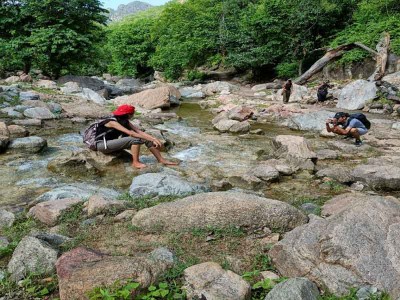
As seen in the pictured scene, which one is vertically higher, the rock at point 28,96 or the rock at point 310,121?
the rock at point 28,96

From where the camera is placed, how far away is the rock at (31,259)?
354cm

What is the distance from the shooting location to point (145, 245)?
4195 mm

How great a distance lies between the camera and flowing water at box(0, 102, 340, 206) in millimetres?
6793

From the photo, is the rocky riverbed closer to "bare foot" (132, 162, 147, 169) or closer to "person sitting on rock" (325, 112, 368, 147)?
"bare foot" (132, 162, 147, 169)

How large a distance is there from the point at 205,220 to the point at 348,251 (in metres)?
1.76

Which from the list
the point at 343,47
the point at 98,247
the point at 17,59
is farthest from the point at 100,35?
the point at 98,247

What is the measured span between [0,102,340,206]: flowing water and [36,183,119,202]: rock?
0.21m

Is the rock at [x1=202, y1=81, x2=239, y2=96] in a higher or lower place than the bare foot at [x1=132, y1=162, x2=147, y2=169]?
lower

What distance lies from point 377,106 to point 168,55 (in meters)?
24.0

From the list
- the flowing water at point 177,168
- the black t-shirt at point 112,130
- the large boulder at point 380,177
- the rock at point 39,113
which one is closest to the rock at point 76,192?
the flowing water at point 177,168

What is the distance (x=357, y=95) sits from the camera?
59.4 ft

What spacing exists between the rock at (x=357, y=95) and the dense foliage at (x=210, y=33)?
511 cm

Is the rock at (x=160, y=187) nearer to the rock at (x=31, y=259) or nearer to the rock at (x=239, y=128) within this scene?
the rock at (x=31, y=259)

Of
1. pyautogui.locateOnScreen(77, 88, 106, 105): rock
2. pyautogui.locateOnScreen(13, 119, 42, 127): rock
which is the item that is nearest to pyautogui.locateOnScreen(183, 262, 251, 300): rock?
pyautogui.locateOnScreen(13, 119, 42, 127): rock
